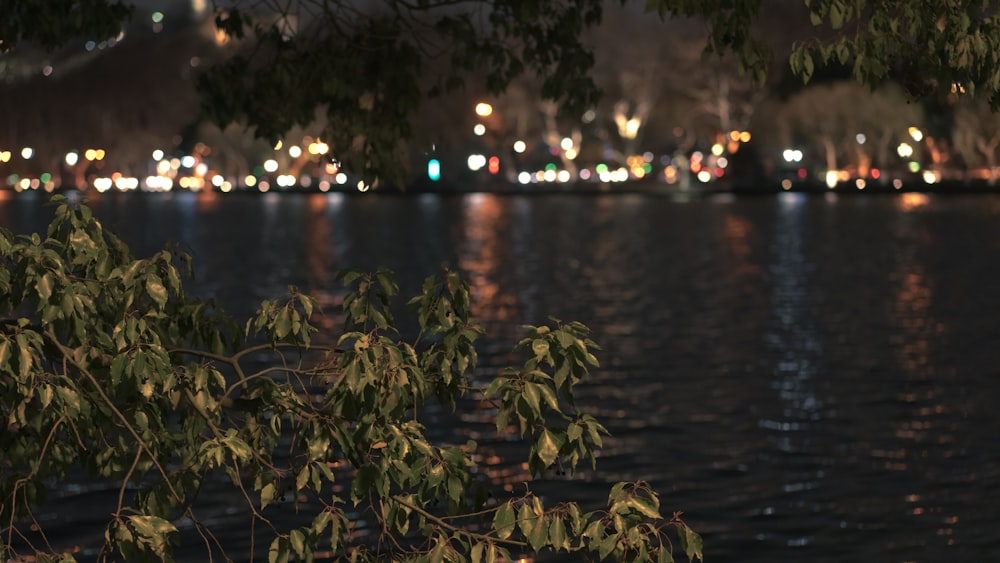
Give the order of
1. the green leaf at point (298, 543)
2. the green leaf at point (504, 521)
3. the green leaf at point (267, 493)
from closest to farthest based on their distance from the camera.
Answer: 1. the green leaf at point (504, 521)
2. the green leaf at point (298, 543)
3. the green leaf at point (267, 493)

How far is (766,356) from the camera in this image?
30.4 meters

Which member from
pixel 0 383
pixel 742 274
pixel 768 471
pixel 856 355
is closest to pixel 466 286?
pixel 0 383

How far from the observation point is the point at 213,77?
12391 mm

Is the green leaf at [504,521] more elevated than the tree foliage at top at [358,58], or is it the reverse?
the tree foliage at top at [358,58]

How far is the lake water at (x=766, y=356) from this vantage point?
16.5 m

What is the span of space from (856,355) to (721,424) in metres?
8.51

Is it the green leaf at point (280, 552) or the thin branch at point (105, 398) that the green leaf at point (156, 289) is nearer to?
the thin branch at point (105, 398)

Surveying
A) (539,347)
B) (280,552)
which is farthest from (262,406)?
(539,347)

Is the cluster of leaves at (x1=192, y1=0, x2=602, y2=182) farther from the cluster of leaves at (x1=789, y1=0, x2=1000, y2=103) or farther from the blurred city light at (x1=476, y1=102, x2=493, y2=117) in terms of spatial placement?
the blurred city light at (x1=476, y1=102, x2=493, y2=117)

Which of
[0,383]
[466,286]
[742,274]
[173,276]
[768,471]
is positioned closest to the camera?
[0,383]

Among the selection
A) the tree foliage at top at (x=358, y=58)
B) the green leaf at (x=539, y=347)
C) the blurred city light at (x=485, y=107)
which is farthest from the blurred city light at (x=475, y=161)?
the green leaf at (x=539, y=347)

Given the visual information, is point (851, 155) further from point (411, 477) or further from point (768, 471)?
point (411, 477)

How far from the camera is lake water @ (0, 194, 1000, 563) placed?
54.1ft

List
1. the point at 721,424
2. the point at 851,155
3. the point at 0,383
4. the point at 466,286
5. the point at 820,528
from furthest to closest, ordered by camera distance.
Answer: the point at 851,155
the point at 721,424
the point at 820,528
the point at 466,286
the point at 0,383
